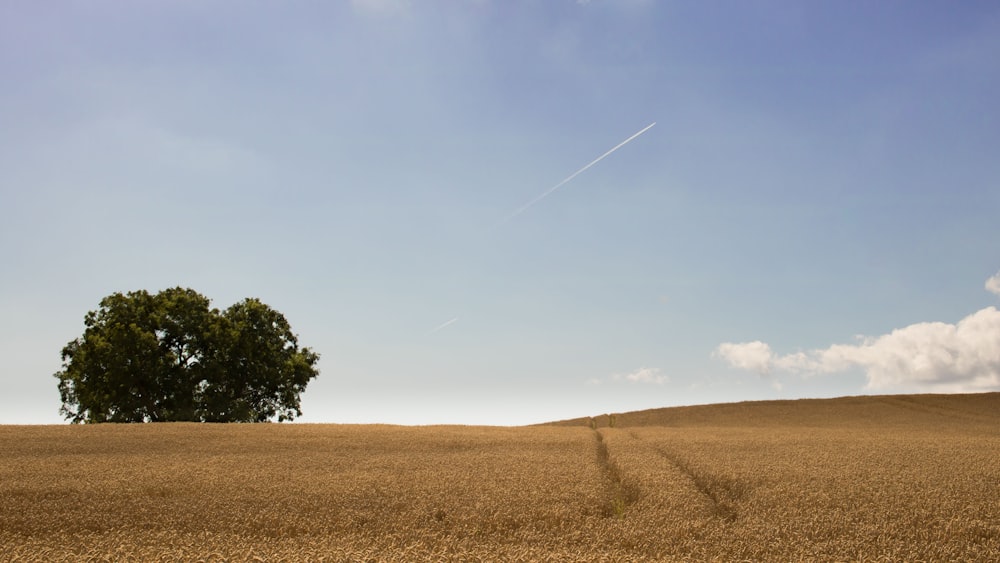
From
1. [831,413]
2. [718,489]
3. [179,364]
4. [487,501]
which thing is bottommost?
[831,413]

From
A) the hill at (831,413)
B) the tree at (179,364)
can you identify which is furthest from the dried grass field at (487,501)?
the hill at (831,413)

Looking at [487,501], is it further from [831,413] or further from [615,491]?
[831,413]

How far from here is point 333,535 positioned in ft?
32.1

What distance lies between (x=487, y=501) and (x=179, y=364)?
33436 mm

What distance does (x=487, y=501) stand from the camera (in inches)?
467

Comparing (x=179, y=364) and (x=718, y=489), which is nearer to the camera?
(x=718, y=489)

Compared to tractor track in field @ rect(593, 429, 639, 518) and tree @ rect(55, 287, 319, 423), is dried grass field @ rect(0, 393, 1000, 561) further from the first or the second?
tree @ rect(55, 287, 319, 423)

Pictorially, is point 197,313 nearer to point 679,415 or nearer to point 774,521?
point 679,415

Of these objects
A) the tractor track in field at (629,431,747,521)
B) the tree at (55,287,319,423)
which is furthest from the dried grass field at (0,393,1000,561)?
the tree at (55,287,319,423)

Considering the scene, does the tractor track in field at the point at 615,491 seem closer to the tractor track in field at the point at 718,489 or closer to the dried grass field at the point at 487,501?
the dried grass field at the point at 487,501

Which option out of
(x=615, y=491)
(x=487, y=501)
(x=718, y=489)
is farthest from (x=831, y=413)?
(x=487, y=501)

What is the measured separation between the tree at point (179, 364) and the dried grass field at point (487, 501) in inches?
599

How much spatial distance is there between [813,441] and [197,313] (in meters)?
35.1

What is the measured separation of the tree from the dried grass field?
599 inches
